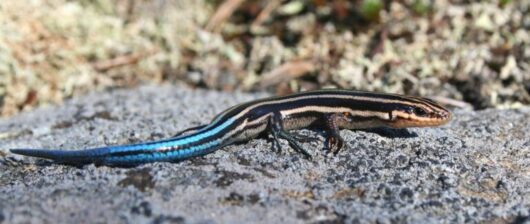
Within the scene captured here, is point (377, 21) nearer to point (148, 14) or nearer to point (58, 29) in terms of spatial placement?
point (148, 14)

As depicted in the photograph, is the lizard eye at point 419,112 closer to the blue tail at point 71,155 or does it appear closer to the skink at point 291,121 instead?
the skink at point 291,121

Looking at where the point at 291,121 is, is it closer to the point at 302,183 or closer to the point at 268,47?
the point at 302,183

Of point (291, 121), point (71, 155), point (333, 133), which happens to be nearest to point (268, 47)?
point (291, 121)

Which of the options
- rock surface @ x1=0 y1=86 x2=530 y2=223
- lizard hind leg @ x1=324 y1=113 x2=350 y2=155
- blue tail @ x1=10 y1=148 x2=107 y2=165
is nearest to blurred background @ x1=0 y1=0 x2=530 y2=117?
rock surface @ x1=0 y1=86 x2=530 y2=223

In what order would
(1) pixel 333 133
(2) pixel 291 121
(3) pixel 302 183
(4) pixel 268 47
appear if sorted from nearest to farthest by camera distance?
(3) pixel 302 183 < (1) pixel 333 133 < (2) pixel 291 121 < (4) pixel 268 47

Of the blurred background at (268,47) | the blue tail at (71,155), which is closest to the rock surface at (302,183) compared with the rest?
the blue tail at (71,155)
